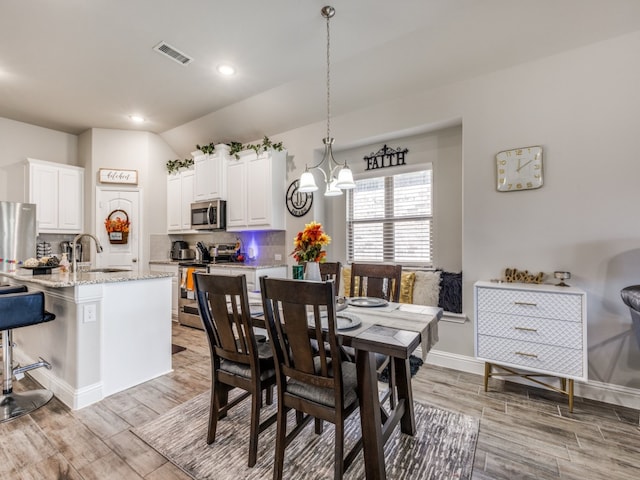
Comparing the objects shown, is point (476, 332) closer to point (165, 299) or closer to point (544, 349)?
point (544, 349)

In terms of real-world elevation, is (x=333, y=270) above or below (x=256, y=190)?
below

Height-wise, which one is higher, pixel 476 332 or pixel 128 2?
pixel 128 2

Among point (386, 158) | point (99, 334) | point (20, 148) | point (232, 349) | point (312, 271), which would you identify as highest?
point (20, 148)

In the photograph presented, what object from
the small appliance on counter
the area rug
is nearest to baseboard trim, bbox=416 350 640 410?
the area rug

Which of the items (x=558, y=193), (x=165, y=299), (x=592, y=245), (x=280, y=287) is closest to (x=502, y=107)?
(x=558, y=193)

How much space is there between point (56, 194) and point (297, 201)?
395cm

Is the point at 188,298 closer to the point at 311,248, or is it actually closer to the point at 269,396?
the point at 269,396

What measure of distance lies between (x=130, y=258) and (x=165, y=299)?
2.79 metres


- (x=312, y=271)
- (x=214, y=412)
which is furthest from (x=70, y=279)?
(x=312, y=271)

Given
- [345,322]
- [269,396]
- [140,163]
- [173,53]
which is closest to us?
[345,322]

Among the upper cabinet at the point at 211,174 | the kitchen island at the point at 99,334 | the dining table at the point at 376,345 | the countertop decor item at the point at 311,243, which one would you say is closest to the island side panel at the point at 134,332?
the kitchen island at the point at 99,334

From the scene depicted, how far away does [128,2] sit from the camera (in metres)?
2.45

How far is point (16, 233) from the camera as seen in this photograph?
4266 millimetres

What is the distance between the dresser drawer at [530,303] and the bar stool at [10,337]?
3521mm
